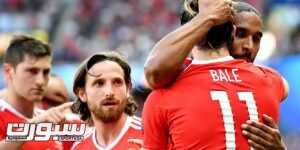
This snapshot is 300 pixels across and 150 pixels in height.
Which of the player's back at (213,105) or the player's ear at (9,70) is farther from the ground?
the player's ear at (9,70)

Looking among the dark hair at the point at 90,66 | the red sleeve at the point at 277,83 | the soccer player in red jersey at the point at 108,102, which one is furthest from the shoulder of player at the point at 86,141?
the red sleeve at the point at 277,83

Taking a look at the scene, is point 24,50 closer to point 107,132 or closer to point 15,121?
point 15,121

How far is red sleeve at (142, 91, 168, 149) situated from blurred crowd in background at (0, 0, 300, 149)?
12842 millimetres

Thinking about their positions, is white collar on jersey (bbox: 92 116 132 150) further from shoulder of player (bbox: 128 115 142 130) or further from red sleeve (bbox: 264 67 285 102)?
red sleeve (bbox: 264 67 285 102)

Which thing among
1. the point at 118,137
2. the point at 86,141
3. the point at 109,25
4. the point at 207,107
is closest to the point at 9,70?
the point at 86,141

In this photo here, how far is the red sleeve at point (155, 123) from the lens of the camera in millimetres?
4656

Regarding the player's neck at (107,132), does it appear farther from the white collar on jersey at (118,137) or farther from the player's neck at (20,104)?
the player's neck at (20,104)

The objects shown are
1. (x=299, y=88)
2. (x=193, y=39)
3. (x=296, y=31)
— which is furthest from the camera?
(x=296, y=31)

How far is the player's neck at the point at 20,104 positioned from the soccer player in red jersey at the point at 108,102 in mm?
1003

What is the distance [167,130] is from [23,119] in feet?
8.43

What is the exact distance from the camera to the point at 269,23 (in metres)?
20.1

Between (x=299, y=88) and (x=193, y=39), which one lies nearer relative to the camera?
(x=193, y=39)

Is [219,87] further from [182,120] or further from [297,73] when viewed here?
[297,73]

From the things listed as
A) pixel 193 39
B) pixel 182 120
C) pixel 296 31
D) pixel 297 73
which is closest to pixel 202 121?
pixel 182 120
